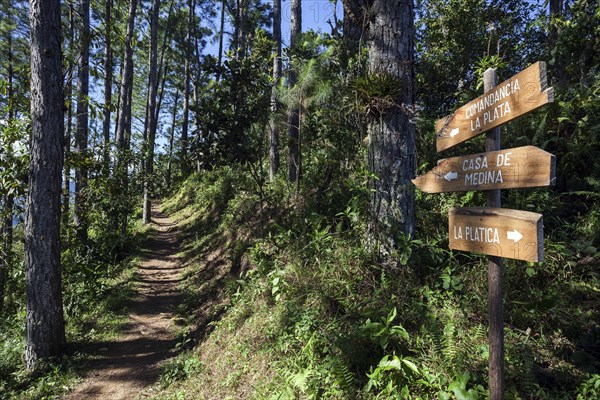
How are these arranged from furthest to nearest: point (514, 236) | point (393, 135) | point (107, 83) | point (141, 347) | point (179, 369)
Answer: point (107, 83) → point (141, 347) → point (179, 369) → point (393, 135) → point (514, 236)

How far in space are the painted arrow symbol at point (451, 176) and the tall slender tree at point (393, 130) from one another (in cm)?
151

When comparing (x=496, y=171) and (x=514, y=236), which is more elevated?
(x=496, y=171)

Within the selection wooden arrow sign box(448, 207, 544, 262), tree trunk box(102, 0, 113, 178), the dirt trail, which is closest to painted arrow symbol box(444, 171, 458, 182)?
wooden arrow sign box(448, 207, 544, 262)

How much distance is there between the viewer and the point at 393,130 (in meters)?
4.20

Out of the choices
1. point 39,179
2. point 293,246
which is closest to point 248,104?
point 293,246

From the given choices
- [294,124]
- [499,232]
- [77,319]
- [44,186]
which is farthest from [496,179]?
[77,319]

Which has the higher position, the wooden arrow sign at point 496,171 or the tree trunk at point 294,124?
the tree trunk at point 294,124

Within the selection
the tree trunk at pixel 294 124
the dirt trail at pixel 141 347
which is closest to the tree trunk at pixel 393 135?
the tree trunk at pixel 294 124

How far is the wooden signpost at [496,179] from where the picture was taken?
1957mm

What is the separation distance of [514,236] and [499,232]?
11cm

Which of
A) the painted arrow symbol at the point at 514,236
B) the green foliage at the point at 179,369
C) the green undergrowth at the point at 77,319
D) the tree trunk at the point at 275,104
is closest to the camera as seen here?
the painted arrow symbol at the point at 514,236

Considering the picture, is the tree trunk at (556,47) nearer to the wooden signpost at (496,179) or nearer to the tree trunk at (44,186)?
the wooden signpost at (496,179)

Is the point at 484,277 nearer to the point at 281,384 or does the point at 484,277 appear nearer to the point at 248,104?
the point at 281,384

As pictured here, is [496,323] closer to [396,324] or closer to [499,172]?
[499,172]
